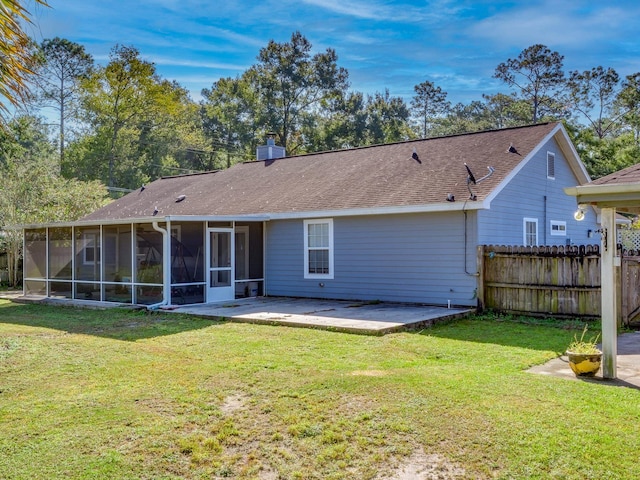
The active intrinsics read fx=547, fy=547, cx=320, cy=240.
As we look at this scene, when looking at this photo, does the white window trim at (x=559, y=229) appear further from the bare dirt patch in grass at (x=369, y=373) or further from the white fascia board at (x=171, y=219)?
the bare dirt patch in grass at (x=369, y=373)

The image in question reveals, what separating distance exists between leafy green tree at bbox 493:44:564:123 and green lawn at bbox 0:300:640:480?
101 feet

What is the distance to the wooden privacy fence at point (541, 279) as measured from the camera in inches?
399

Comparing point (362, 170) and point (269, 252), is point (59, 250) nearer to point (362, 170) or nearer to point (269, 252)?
point (269, 252)

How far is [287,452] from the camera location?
157 inches

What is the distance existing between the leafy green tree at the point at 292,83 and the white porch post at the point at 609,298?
108 feet

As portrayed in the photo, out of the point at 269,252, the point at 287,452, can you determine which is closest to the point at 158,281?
the point at 269,252

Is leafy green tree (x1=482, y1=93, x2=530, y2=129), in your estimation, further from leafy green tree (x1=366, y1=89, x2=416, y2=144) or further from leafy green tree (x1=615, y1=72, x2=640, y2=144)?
leafy green tree (x1=366, y1=89, x2=416, y2=144)

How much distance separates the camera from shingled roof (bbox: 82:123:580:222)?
12336 mm

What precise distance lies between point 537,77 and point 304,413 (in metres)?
35.0

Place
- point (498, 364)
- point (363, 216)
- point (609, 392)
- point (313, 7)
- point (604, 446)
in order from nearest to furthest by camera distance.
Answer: point (604, 446) < point (609, 392) < point (498, 364) < point (363, 216) < point (313, 7)

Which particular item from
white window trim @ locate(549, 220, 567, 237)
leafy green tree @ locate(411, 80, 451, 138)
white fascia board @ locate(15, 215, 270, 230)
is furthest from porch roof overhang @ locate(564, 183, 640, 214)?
leafy green tree @ locate(411, 80, 451, 138)

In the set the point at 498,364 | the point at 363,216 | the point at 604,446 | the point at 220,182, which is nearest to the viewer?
the point at 604,446

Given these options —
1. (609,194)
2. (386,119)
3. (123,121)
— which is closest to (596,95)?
(386,119)

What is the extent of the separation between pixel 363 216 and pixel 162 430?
9.02m
